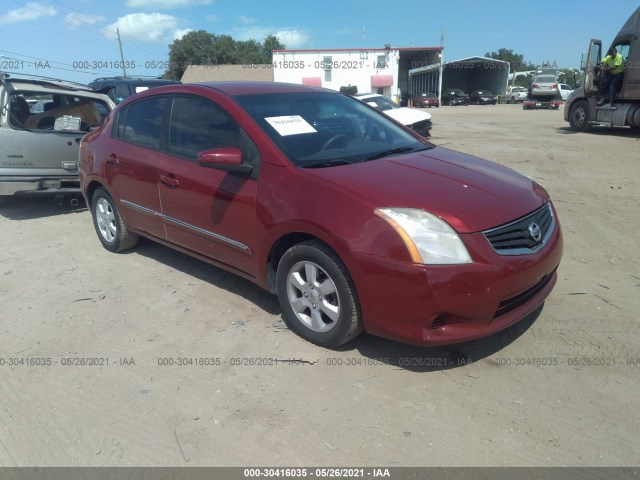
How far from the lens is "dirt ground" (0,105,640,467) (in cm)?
245

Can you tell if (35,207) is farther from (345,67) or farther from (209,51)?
(209,51)

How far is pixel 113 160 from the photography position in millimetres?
4738

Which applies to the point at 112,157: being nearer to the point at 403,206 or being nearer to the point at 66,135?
the point at 66,135

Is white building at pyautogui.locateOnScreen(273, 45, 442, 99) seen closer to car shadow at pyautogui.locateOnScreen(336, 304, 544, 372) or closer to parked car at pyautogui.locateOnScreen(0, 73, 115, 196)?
parked car at pyautogui.locateOnScreen(0, 73, 115, 196)

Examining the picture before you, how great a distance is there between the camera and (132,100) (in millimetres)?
4742

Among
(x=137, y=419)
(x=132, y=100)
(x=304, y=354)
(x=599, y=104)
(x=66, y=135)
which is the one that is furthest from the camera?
(x=599, y=104)

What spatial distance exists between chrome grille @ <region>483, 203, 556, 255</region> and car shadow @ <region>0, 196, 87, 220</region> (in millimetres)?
6368

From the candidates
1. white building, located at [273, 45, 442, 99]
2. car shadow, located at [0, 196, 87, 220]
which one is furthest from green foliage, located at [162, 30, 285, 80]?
car shadow, located at [0, 196, 87, 220]

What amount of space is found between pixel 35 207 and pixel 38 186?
137cm

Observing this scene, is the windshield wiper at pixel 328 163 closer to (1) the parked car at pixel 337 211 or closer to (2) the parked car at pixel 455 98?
(1) the parked car at pixel 337 211

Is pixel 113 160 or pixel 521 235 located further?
pixel 113 160

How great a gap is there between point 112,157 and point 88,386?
249 centimetres

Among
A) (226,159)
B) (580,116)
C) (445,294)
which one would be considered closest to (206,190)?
(226,159)

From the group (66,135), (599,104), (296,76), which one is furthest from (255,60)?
(66,135)
